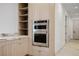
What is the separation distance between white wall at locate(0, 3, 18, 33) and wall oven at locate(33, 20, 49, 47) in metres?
0.76

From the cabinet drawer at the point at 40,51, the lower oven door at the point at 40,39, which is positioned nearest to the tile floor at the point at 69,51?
the cabinet drawer at the point at 40,51

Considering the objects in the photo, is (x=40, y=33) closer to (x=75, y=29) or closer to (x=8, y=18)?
(x=8, y=18)

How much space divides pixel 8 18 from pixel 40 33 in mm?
1238

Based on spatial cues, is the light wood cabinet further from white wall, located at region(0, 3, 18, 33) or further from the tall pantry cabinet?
white wall, located at region(0, 3, 18, 33)

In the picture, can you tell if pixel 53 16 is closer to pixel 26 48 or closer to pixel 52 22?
pixel 52 22

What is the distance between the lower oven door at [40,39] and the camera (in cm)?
388

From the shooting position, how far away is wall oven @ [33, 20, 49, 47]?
388 cm

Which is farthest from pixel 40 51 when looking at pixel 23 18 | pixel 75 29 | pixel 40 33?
pixel 75 29

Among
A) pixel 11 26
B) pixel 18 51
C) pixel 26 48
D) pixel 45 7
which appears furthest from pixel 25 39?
pixel 45 7

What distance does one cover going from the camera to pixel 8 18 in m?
4.30

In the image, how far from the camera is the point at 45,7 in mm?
3934

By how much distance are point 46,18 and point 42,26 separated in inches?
11.4

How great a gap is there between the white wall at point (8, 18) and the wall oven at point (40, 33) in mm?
761

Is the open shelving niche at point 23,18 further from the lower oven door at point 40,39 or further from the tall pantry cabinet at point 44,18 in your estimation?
the lower oven door at point 40,39
